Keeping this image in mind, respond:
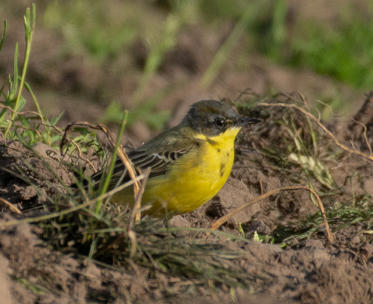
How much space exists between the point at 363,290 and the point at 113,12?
10.6 meters

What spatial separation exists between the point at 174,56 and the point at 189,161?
7402 mm

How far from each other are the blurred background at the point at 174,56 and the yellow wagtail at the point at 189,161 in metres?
3.36

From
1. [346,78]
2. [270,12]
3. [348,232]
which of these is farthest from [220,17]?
[348,232]

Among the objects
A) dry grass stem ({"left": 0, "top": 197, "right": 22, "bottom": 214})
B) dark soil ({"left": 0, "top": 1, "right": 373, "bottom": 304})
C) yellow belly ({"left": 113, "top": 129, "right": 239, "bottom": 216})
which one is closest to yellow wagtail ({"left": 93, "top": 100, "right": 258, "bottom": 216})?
yellow belly ({"left": 113, "top": 129, "right": 239, "bottom": 216})

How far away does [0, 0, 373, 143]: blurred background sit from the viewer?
36.4ft

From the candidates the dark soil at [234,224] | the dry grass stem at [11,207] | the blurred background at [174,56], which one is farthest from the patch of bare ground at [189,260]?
the blurred background at [174,56]

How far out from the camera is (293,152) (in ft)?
23.5

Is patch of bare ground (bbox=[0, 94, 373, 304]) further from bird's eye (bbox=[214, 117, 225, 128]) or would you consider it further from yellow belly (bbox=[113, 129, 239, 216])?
bird's eye (bbox=[214, 117, 225, 128])

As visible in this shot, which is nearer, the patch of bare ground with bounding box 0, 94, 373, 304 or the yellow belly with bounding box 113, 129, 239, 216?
the patch of bare ground with bounding box 0, 94, 373, 304

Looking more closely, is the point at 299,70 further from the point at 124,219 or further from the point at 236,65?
the point at 124,219

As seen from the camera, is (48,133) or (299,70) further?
(299,70)

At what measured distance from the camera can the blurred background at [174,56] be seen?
1109 centimetres

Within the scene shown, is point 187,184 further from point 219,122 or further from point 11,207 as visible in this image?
point 11,207

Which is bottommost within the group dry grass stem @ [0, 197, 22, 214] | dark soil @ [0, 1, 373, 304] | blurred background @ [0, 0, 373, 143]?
blurred background @ [0, 0, 373, 143]
